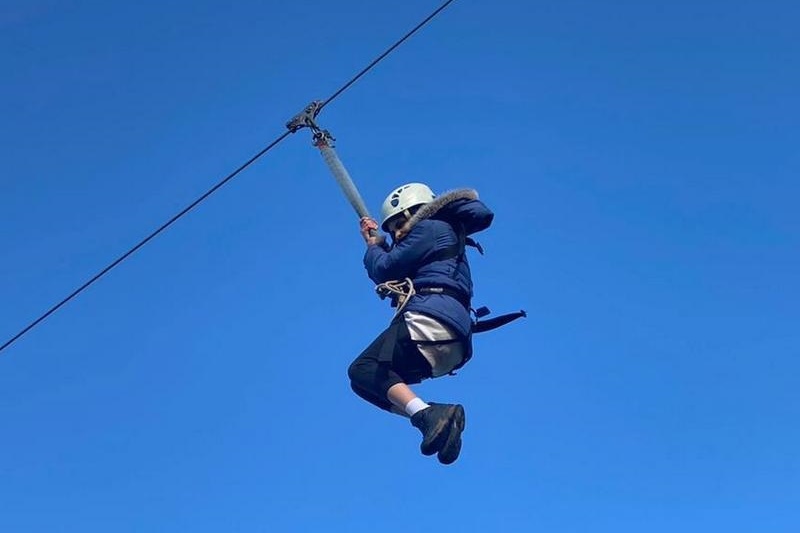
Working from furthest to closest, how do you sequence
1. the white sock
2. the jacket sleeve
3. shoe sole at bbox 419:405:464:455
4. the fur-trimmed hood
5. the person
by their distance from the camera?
the fur-trimmed hood < the jacket sleeve < the person < the white sock < shoe sole at bbox 419:405:464:455

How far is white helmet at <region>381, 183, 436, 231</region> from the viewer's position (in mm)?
8117

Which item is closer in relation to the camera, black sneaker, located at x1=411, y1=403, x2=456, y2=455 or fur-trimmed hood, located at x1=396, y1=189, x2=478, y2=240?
black sneaker, located at x1=411, y1=403, x2=456, y2=455

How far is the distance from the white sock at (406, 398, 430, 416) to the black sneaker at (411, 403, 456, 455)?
0.13 ft

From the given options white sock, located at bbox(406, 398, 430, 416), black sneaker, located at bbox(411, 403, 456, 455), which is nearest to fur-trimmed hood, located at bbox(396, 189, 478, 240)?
white sock, located at bbox(406, 398, 430, 416)

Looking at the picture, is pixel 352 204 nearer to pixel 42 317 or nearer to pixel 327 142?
pixel 327 142

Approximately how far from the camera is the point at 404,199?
8.16 meters

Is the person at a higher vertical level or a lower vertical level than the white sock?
higher

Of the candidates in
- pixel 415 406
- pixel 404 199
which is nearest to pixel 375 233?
pixel 404 199

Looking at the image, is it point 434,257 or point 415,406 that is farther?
point 434,257

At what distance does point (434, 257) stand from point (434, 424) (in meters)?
1.36

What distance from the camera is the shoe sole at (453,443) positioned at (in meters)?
7.12

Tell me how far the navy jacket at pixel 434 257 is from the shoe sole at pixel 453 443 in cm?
77

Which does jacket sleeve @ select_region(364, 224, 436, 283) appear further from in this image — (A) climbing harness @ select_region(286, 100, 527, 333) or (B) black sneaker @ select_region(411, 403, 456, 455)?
(B) black sneaker @ select_region(411, 403, 456, 455)

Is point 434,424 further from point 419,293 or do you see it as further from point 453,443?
point 419,293
